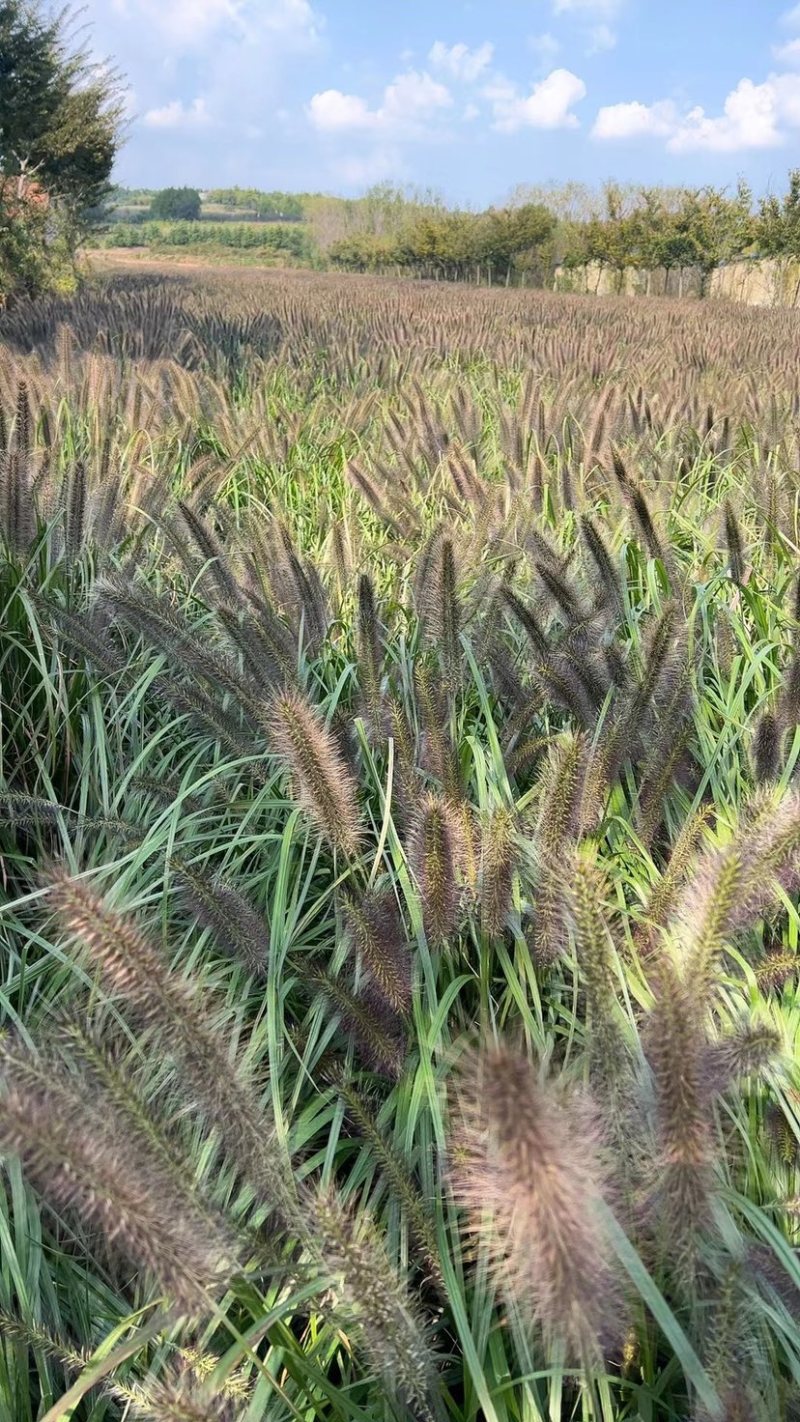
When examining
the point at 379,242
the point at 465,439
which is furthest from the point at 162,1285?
the point at 379,242

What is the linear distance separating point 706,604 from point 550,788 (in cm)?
99

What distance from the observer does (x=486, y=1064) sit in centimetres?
52

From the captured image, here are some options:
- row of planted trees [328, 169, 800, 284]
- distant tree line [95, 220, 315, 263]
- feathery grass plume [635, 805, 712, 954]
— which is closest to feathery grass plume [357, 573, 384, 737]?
feathery grass plume [635, 805, 712, 954]

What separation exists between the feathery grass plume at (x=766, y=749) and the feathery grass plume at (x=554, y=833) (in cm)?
44

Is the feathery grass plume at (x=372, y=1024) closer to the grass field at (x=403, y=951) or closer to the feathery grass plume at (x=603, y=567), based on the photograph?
the grass field at (x=403, y=951)

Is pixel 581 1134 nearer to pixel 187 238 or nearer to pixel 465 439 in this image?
pixel 465 439

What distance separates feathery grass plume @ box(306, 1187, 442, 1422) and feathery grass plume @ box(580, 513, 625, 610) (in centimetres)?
135

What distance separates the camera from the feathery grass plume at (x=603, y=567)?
1804 millimetres

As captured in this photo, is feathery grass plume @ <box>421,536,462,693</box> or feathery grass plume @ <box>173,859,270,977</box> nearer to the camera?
feathery grass plume @ <box>173,859,270,977</box>

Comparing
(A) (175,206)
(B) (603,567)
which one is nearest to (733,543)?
(B) (603,567)

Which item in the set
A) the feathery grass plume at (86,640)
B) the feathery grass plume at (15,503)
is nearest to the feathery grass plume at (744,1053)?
the feathery grass plume at (86,640)

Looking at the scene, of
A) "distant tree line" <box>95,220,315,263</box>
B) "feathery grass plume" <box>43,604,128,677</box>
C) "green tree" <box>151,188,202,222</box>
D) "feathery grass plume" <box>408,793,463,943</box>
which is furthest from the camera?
"green tree" <box>151,188,202,222</box>

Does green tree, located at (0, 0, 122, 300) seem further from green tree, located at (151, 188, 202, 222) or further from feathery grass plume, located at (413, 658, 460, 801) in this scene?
green tree, located at (151, 188, 202, 222)

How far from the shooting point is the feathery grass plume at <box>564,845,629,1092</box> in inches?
28.8
